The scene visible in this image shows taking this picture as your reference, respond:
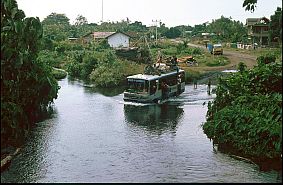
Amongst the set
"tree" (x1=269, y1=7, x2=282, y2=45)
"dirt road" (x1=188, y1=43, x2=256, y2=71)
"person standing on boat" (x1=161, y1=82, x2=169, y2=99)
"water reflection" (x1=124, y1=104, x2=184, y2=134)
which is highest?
"tree" (x1=269, y1=7, x2=282, y2=45)

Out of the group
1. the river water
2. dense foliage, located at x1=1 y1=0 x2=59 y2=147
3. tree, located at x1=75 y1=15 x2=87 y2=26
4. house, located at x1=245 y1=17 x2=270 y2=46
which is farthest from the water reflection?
tree, located at x1=75 y1=15 x2=87 y2=26

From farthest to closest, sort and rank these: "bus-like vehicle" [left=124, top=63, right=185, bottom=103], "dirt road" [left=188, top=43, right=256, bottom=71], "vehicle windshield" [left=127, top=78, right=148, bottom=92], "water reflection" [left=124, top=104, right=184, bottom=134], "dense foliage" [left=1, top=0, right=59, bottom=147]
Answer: "dirt road" [left=188, top=43, right=256, bottom=71]
"bus-like vehicle" [left=124, top=63, right=185, bottom=103]
"vehicle windshield" [left=127, top=78, right=148, bottom=92]
"water reflection" [left=124, top=104, right=184, bottom=134]
"dense foliage" [left=1, top=0, right=59, bottom=147]

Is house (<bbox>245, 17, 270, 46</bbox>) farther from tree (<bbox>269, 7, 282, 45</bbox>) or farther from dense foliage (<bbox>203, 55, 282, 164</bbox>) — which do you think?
dense foliage (<bbox>203, 55, 282, 164</bbox>)

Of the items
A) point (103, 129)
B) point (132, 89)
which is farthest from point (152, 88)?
point (103, 129)

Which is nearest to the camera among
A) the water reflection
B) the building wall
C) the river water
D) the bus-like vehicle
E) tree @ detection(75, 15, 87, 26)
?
the river water

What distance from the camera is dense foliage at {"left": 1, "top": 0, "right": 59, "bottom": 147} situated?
1019 inches

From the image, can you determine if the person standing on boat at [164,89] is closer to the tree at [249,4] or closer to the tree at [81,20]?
the tree at [249,4]

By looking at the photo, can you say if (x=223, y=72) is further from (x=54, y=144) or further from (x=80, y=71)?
(x=54, y=144)

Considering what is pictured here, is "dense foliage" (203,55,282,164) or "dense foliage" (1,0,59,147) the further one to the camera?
"dense foliage" (1,0,59,147)

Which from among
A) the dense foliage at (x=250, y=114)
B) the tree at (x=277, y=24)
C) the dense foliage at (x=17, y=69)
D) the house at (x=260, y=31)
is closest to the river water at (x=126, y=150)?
the dense foliage at (x=250, y=114)

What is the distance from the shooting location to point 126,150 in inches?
1084

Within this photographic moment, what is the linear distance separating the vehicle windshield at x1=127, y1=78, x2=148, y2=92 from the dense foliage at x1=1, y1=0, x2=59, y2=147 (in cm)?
1149

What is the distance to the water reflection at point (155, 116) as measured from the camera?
1339 inches

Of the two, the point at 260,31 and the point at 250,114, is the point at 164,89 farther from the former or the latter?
the point at 260,31
